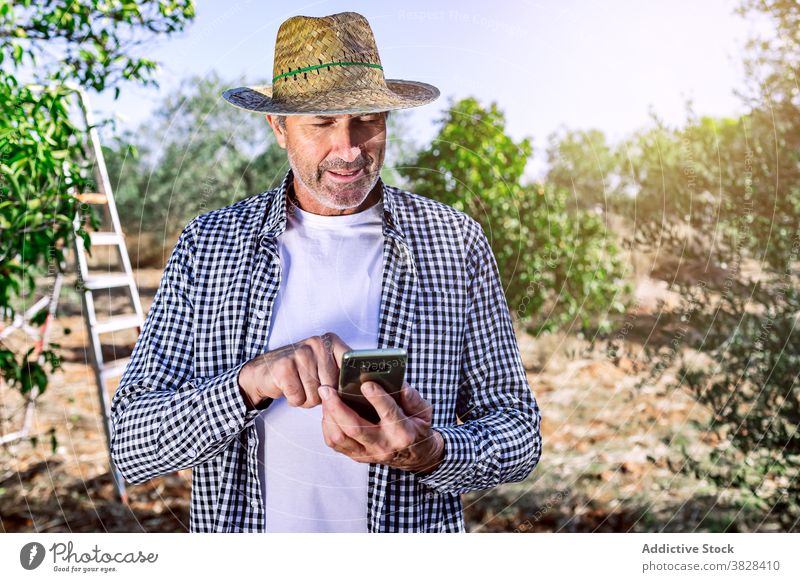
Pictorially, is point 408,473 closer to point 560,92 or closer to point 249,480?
point 249,480

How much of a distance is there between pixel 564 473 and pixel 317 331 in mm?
1594

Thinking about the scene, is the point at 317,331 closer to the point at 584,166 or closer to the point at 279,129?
the point at 279,129

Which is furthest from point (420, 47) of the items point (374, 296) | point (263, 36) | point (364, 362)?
point (364, 362)

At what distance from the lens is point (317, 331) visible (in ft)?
4.82

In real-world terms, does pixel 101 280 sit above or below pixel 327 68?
below

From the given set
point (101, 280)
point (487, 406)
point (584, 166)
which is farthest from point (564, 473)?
point (101, 280)

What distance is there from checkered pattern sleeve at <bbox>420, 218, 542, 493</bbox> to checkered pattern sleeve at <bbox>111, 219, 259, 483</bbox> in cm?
36

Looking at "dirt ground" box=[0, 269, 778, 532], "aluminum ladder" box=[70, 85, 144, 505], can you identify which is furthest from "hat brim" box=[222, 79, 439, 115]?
"dirt ground" box=[0, 269, 778, 532]

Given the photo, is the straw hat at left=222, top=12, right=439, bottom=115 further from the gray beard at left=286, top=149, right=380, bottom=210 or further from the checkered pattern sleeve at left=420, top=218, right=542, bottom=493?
the checkered pattern sleeve at left=420, top=218, right=542, bottom=493

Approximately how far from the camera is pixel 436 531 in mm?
1514

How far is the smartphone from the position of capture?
1.17m
